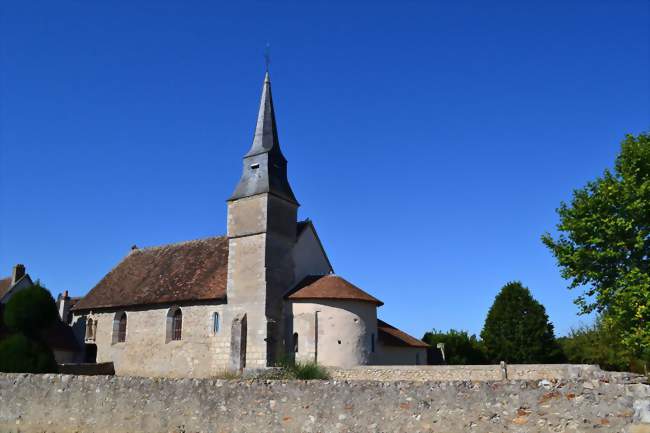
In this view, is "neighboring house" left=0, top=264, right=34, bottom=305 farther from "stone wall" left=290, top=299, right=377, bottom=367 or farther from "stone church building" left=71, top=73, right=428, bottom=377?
"stone wall" left=290, top=299, right=377, bottom=367

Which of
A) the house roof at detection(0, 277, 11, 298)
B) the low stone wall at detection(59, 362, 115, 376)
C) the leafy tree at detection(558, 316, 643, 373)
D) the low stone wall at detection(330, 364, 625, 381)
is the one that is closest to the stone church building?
the low stone wall at detection(59, 362, 115, 376)

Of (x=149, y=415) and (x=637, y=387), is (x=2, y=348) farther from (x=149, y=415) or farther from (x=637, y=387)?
(x=637, y=387)

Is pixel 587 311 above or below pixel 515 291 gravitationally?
below

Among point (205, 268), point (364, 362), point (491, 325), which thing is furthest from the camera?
point (491, 325)

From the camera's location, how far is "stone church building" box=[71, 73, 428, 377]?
2530cm

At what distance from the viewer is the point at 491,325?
37750 millimetres

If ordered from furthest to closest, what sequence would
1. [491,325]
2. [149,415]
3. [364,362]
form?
[491,325], [364,362], [149,415]

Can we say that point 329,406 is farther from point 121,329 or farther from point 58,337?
point 58,337

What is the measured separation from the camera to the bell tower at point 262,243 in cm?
2548

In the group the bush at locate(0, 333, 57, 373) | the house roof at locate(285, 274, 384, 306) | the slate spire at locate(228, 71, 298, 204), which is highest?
the slate spire at locate(228, 71, 298, 204)

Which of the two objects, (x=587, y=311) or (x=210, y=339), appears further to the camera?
(x=210, y=339)

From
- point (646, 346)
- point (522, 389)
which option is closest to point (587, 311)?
point (646, 346)

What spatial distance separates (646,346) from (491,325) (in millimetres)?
17914

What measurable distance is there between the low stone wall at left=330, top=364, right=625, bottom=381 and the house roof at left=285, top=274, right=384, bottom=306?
340 centimetres
